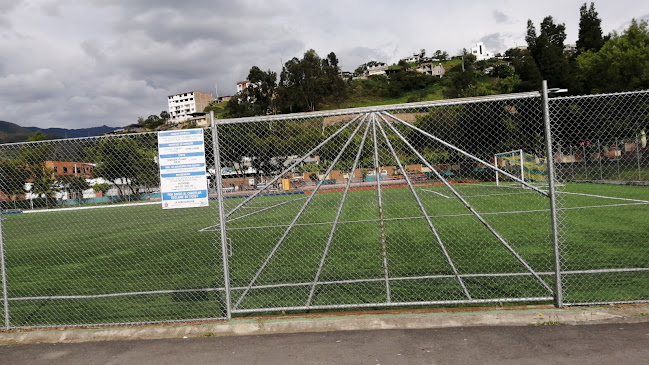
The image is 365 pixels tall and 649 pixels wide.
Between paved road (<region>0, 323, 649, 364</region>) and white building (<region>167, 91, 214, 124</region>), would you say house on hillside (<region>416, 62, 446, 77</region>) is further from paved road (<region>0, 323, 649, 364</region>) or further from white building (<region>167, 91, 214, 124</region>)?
paved road (<region>0, 323, 649, 364</region>)

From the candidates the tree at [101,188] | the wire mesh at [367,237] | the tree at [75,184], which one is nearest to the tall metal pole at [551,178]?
the wire mesh at [367,237]

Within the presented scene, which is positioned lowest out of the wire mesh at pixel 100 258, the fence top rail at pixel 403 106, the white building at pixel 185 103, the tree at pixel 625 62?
the wire mesh at pixel 100 258

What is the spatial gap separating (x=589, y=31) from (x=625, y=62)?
30.0 metres

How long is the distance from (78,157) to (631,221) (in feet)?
41.8

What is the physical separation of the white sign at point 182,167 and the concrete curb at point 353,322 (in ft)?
4.99

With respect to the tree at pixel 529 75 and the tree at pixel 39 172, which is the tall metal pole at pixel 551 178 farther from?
the tree at pixel 529 75

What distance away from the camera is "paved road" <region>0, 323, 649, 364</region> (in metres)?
4.20

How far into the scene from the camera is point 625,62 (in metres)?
38.8

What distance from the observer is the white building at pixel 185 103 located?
175000mm

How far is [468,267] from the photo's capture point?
7.90 m

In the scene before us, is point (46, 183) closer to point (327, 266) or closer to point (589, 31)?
point (327, 266)

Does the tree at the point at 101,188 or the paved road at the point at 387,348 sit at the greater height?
the tree at the point at 101,188

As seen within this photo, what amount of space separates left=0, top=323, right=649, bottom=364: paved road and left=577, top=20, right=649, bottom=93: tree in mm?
42402

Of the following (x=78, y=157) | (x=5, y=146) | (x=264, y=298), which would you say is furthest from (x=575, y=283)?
(x=5, y=146)
